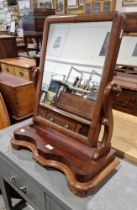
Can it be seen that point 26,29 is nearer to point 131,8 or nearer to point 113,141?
point 131,8

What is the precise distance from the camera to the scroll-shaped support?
497mm

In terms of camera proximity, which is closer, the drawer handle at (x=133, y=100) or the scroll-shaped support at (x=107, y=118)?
the scroll-shaped support at (x=107, y=118)

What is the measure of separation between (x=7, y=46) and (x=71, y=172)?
1.53 metres

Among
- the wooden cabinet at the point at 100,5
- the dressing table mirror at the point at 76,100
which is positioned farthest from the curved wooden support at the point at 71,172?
the wooden cabinet at the point at 100,5

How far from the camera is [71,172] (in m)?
0.55

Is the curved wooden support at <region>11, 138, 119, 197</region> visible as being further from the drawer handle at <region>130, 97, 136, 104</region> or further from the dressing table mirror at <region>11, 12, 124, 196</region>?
the drawer handle at <region>130, 97, 136, 104</region>

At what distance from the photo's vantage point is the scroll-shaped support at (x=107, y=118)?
50cm

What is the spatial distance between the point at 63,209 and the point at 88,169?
138 millimetres

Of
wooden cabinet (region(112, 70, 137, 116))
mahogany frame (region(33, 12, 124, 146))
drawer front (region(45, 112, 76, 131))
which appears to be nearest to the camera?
mahogany frame (region(33, 12, 124, 146))

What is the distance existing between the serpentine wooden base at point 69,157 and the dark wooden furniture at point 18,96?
0.34 m

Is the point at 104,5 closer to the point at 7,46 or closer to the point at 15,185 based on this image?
the point at 7,46

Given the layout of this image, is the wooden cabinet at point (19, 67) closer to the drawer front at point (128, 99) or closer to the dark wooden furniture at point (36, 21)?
the dark wooden furniture at point (36, 21)

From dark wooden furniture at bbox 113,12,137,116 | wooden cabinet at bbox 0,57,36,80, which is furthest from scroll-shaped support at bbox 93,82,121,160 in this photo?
wooden cabinet at bbox 0,57,36,80

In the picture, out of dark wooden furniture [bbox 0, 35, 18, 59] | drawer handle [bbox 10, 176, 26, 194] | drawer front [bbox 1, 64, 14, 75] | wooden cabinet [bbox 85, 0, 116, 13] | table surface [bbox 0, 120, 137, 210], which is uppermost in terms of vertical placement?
wooden cabinet [bbox 85, 0, 116, 13]
